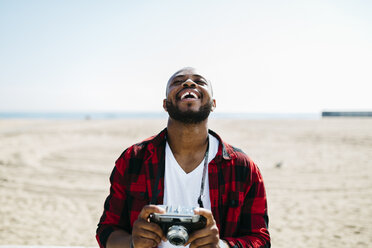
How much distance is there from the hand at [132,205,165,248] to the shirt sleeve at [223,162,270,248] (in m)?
0.61

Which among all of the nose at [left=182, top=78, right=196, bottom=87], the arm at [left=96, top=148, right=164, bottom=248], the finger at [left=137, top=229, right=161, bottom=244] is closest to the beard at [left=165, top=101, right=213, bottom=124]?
the nose at [left=182, top=78, right=196, bottom=87]

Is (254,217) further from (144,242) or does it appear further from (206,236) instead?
(144,242)

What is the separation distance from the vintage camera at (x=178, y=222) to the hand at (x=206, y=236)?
0.08ft

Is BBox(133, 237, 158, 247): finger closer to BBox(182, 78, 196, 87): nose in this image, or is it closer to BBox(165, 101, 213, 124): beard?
BBox(165, 101, 213, 124): beard

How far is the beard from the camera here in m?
1.79

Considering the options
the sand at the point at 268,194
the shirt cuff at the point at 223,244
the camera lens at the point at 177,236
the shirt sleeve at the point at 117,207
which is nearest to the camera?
the camera lens at the point at 177,236

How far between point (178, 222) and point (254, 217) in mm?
674

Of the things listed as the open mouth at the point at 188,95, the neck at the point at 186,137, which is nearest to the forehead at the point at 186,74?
the open mouth at the point at 188,95

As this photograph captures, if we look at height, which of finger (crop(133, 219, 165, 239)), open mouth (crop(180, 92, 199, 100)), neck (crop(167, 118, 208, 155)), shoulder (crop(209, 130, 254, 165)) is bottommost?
finger (crop(133, 219, 165, 239))

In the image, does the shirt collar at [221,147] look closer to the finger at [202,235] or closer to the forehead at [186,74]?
the forehead at [186,74]

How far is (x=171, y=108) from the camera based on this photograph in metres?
1.84

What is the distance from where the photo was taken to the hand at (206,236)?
1.32m

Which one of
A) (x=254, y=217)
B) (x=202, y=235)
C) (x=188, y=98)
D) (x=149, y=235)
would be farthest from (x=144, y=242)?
(x=188, y=98)

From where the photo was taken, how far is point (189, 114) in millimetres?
1785
